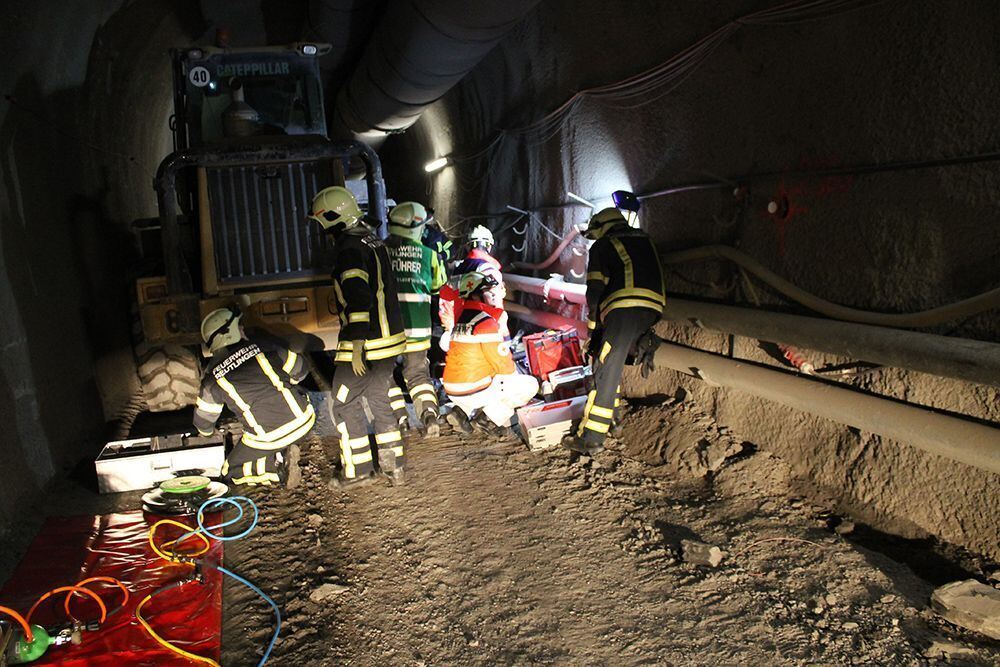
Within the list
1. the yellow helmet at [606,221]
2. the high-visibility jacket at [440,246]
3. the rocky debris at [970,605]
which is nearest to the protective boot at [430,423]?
the high-visibility jacket at [440,246]

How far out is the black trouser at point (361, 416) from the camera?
168 inches

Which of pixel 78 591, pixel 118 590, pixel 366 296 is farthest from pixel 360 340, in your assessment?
pixel 78 591

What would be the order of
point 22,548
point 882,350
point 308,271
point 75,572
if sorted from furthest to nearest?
1. point 308,271
2. point 22,548
3. point 75,572
4. point 882,350

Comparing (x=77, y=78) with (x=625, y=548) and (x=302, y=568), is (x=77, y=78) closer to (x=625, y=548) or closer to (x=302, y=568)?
(x=302, y=568)

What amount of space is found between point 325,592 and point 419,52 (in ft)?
18.6

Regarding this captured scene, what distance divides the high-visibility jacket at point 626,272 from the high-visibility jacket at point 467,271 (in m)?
1.07

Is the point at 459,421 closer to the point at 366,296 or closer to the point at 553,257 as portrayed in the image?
the point at 366,296

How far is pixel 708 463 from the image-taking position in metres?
4.15

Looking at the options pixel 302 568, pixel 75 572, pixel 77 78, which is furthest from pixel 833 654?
pixel 77 78

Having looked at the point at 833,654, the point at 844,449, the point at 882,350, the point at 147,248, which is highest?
the point at 147,248

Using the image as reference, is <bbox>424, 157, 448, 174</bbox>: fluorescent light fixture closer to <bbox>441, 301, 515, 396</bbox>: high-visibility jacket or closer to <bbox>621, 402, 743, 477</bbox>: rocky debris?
<bbox>441, 301, 515, 396</bbox>: high-visibility jacket

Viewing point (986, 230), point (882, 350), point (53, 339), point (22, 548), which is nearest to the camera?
point (986, 230)

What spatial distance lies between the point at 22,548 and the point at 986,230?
5.39 m

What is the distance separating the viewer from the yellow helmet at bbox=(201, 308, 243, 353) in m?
4.01
